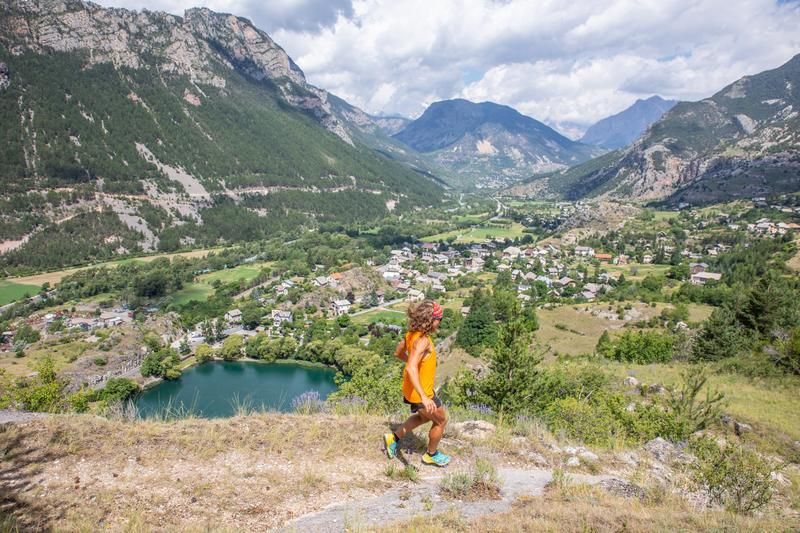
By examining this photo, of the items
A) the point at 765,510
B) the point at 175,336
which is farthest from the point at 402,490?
the point at 175,336

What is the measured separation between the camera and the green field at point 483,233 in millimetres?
118625

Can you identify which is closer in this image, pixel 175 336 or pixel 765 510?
pixel 765 510

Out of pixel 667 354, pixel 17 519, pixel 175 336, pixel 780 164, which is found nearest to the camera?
pixel 17 519

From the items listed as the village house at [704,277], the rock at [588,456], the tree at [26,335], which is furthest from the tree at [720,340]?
the tree at [26,335]

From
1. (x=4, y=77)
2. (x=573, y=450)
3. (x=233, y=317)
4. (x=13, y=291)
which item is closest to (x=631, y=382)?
(x=573, y=450)

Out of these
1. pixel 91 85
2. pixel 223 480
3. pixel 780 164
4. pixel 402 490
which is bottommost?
pixel 402 490

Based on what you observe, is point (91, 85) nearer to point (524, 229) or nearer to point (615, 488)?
point (524, 229)

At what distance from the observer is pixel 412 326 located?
17.1 ft

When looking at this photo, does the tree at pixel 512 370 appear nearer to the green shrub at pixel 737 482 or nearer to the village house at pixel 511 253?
the green shrub at pixel 737 482

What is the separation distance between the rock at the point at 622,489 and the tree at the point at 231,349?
5088 centimetres

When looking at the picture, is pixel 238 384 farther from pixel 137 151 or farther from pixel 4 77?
pixel 4 77

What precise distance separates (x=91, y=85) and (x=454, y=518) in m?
180

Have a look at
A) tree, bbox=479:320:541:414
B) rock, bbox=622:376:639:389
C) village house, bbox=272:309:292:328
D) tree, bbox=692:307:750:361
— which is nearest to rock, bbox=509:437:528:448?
tree, bbox=479:320:541:414

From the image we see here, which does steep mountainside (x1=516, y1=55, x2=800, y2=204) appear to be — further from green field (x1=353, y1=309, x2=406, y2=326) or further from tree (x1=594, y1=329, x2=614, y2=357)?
tree (x1=594, y1=329, x2=614, y2=357)
